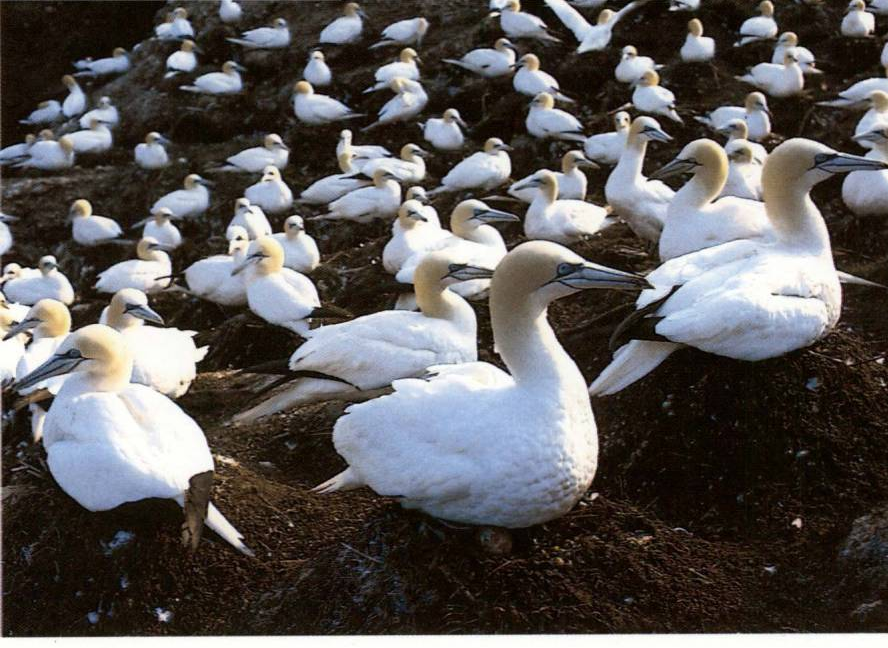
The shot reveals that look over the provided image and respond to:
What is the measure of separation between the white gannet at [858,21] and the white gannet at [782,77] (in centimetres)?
35

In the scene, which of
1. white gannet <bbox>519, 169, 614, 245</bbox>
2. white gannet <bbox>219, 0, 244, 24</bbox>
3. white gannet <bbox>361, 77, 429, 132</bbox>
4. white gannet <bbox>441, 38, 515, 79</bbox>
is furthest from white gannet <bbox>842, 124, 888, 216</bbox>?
white gannet <bbox>219, 0, 244, 24</bbox>

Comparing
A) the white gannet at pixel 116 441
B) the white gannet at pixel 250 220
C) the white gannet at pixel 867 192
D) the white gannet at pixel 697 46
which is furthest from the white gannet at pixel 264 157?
the white gannet at pixel 116 441

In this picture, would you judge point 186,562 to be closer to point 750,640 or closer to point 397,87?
point 750,640

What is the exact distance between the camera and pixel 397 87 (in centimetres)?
877

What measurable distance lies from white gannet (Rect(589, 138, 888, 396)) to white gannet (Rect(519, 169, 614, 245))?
1.75 metres

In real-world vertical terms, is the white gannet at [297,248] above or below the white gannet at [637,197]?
below

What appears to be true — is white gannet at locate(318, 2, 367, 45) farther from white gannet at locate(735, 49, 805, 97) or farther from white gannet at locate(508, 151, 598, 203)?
white gannet at locate(735, 49, 805, 97)

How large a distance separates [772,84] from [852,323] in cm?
304

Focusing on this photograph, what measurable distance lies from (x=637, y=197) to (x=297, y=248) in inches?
70.2

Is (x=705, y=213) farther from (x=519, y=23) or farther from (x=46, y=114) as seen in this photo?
(x=46, y=114)

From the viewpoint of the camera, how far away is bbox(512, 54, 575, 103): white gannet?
8.62m

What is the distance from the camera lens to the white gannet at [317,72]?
9.41 metres

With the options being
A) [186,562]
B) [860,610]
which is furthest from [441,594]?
[860,610]

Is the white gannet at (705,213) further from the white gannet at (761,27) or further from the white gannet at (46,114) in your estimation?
the white gannet at (46,114)
